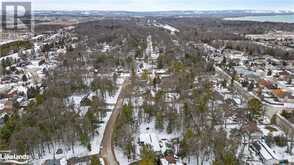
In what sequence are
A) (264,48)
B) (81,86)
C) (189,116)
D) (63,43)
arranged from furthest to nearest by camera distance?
1. (63,43)
2. (264,48)
3. (81,86)
4. (189,116)

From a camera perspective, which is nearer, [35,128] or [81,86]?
[35,128]

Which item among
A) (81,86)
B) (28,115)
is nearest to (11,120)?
(28,115)

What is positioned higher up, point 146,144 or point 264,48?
point 264,48

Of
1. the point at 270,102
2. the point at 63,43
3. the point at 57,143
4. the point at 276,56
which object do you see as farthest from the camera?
the point at 63,43

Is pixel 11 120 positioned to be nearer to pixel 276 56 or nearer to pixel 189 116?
pixel 189 116

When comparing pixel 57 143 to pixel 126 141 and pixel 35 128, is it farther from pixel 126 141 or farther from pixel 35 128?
pixel 126 141

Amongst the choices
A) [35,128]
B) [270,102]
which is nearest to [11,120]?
[35,128]

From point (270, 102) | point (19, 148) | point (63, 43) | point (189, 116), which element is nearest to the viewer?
point (19, 148)

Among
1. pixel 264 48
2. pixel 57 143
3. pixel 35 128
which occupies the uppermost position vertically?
pixel 264 48

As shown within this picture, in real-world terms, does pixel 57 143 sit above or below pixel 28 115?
below
